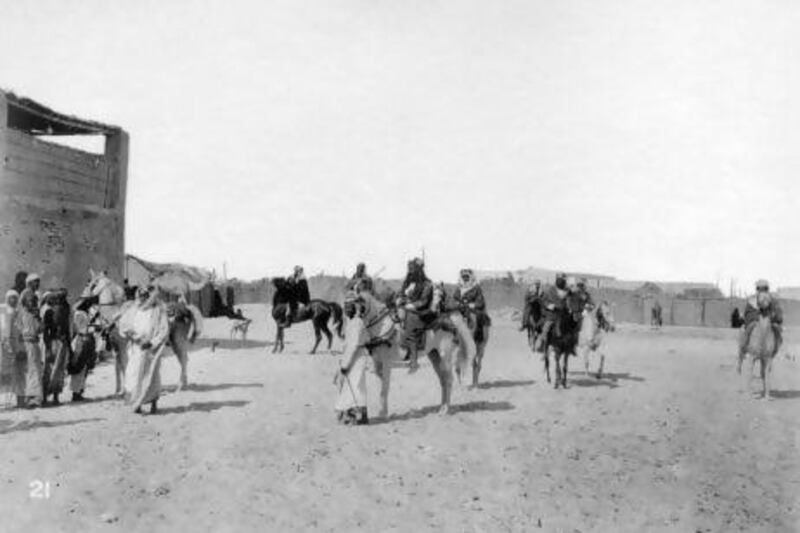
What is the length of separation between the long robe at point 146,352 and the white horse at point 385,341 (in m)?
2.94

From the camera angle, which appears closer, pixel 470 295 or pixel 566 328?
pixel 566 328

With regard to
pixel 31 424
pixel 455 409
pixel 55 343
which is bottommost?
pixel 31 424

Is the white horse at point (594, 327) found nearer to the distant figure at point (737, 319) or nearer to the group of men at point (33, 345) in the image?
the distant figure at point (737, 319)

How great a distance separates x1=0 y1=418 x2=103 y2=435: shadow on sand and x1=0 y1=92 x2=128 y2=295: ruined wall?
813 centimetres

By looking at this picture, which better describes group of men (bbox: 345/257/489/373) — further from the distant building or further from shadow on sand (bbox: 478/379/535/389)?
the distant building

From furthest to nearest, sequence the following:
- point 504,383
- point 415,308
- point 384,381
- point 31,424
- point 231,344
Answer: point 231,344
point 504,383
point 415,308
point 384,381
point 31,424

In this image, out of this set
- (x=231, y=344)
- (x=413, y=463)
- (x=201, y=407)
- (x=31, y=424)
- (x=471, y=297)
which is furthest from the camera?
(x=231, y=344)

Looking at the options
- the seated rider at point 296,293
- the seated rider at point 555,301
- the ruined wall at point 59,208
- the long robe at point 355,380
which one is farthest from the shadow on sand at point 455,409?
the ruined wall at point 59,208

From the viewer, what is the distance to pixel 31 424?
1139 cm

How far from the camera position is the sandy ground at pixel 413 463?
8.04 m

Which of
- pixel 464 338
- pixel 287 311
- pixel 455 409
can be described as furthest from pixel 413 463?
pixel 287 311

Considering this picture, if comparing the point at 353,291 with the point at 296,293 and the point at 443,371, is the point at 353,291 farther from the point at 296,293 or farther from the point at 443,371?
the point at 296,293

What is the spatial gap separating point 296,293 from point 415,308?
10248mm

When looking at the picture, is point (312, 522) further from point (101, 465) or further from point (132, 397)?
point (132, 397)
